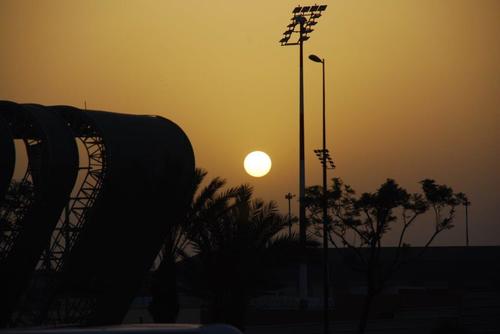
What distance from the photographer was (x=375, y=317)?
54.7 m

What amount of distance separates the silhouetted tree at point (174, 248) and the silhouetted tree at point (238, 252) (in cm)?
27

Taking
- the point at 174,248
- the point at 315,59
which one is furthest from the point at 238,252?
the point at 315,59

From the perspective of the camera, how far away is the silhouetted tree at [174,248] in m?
31.8

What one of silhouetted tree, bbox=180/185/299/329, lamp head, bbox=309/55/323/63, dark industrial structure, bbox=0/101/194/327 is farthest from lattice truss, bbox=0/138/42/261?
lamp head, bbox=309/55/323/63

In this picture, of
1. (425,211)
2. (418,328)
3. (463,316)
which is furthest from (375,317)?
(425,211)

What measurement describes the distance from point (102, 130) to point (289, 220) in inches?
269

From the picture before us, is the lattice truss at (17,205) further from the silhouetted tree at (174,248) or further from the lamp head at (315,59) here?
the lamp head at (315,59)

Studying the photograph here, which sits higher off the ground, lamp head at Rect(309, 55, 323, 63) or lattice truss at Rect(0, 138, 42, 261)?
lamp head at Rect(309, 55, 323, 63)

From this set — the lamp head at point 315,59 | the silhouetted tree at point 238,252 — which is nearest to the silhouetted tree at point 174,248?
the silhouetted tree at point 238,252

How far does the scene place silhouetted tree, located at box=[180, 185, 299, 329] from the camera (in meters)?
31.0

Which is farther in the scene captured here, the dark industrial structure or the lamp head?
the lamp head

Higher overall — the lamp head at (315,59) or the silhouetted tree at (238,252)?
the lamp head at (315,59)

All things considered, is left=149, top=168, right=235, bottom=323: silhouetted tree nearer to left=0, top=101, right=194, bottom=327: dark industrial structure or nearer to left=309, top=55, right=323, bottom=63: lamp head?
left=0, top=101, right=194, bottom=327: dark industrial structure

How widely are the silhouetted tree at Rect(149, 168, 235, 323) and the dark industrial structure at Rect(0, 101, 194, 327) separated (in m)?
0.42
